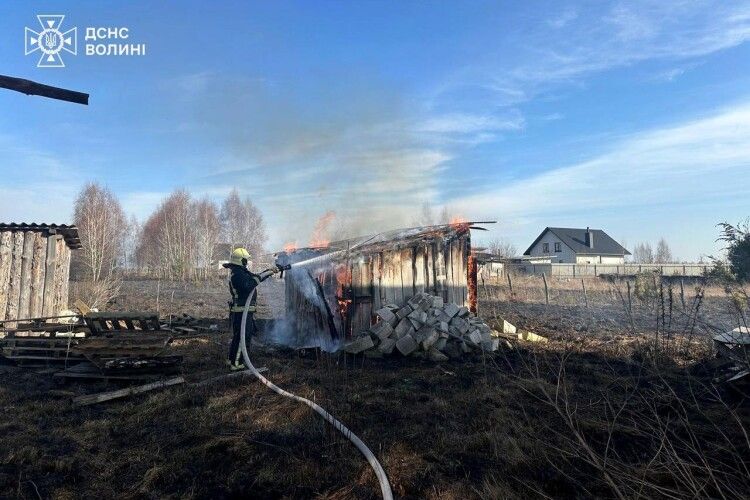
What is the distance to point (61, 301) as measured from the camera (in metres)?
13.2

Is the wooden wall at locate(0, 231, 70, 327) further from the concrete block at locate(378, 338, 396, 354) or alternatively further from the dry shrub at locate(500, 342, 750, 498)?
the dry shrub at locate(500, 342, 750, 498)

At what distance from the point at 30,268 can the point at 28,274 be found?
0.58 ft

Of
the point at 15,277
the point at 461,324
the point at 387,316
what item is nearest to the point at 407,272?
the point at 387,316

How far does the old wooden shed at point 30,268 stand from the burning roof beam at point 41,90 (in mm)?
8971

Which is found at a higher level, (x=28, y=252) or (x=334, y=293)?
(x=28, y=252)

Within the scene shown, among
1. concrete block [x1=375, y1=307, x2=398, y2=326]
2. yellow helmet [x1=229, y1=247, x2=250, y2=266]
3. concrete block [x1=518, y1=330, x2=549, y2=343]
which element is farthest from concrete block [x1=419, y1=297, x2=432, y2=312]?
yellow helmet [x1=229, y1=247, x2=250, y2=266]

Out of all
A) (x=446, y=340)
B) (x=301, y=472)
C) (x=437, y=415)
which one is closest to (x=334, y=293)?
(x=446, y=340)

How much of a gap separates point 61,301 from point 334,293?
8.99m

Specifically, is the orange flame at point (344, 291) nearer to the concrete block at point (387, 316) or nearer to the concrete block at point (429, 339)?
the concrete block at point (387, 316)

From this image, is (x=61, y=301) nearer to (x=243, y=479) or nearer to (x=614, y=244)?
(x=243, y=479)

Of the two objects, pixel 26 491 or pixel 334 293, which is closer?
pixel 26 491

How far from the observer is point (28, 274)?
11.7m

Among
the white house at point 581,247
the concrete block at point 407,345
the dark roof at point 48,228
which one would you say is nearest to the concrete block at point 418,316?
the concrete block at point 407,345

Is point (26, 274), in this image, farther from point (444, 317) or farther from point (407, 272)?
point (444, 317)
